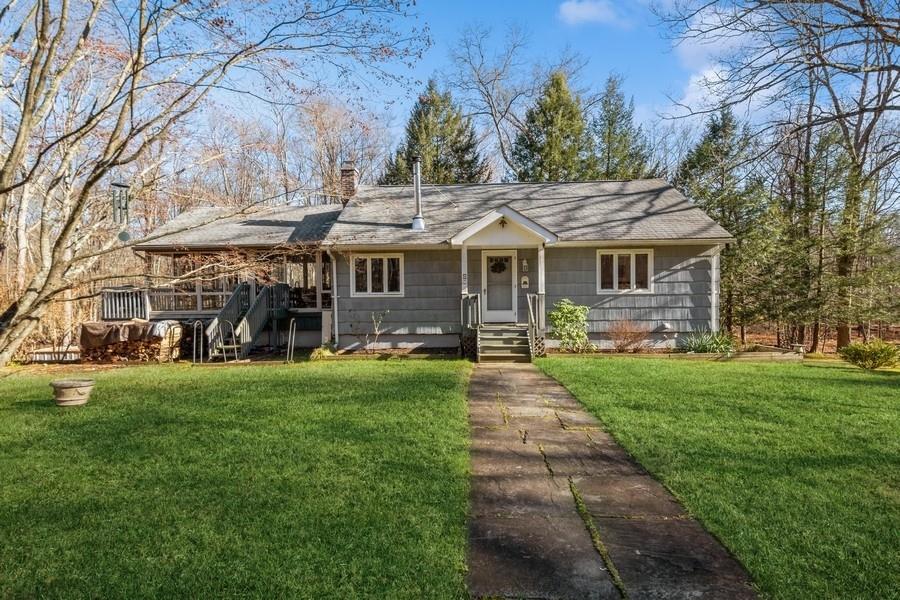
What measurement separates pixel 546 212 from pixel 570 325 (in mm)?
3649

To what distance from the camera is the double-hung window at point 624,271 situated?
1258 cm

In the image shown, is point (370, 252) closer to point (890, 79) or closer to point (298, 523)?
point (298, 523)

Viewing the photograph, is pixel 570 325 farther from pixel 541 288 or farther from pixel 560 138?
pixel 560 138

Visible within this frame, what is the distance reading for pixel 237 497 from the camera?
3631 millimetres

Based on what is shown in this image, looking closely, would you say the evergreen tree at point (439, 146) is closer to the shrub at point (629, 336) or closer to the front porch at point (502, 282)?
the front porch at point (502, 282)

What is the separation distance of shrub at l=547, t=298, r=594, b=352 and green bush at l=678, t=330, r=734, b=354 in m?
2.51

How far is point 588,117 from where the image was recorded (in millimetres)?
26922

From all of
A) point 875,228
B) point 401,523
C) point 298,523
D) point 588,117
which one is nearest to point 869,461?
point 401,523

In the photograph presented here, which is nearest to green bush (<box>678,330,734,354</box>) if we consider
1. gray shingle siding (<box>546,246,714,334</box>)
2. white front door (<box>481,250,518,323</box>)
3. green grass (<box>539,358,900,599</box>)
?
gray shingle siding (<box>546,246,714,334</box>)

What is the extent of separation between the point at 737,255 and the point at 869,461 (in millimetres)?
14621

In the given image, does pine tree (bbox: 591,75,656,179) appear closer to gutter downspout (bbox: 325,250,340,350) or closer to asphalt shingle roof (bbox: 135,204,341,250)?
asphalt shingle roof (bbox: 135,204,341,250)

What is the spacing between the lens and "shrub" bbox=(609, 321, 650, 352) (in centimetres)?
1212

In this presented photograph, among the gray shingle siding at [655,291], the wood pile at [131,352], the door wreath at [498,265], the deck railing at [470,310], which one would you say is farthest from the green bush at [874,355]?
the wood pile at [131,352]

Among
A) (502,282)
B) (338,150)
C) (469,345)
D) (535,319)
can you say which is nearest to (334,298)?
(469,345)
